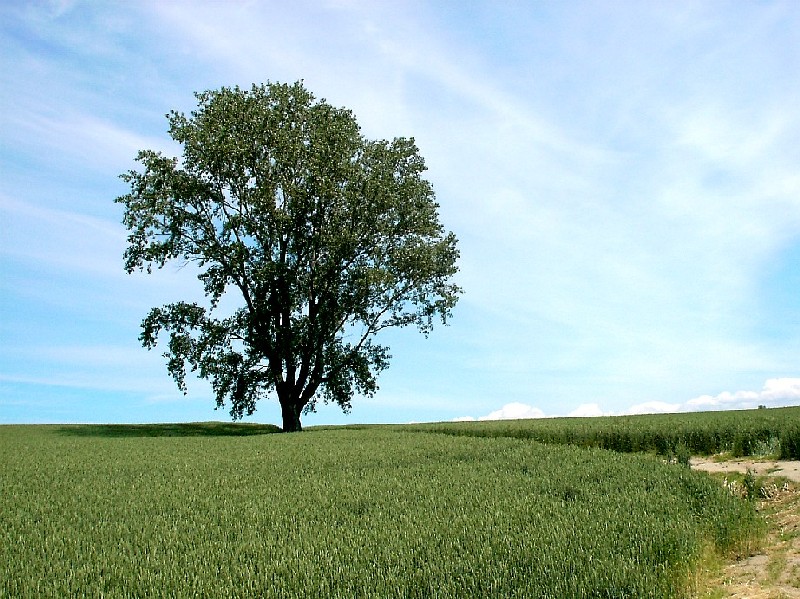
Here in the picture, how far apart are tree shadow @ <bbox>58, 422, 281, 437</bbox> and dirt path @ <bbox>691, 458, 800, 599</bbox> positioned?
29018 mm

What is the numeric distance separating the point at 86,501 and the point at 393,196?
2696 centimetres

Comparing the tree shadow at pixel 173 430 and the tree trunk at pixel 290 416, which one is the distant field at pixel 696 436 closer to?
the tree trunk at pixel 290 416

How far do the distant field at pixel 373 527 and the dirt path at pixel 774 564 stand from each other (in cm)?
41

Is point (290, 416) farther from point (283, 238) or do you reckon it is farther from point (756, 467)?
point (756, 467)

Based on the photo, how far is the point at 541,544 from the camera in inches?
370

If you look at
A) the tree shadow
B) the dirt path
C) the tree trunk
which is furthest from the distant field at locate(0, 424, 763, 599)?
the tree shadow

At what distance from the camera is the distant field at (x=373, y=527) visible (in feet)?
26.6

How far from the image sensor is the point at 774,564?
32.8ft

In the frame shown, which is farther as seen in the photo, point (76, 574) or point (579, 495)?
point (579, 495)

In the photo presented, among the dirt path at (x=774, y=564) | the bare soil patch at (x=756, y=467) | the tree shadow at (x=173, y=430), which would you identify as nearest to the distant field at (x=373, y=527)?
the dirt path at (x=774, y=564)

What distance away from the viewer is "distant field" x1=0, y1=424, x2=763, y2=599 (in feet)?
26.6

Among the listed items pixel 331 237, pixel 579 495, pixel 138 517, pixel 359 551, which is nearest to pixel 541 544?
pixel 359 551

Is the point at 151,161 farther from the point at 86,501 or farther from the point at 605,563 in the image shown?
the point at 605,563

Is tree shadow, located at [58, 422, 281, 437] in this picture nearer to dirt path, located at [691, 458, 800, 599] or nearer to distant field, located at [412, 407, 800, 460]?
distant field, located at [412, 407, 800, 460]
